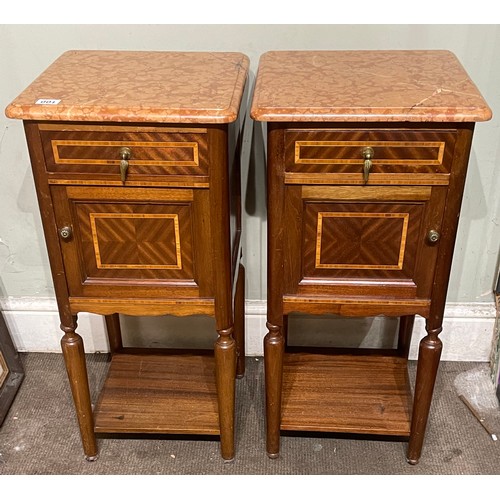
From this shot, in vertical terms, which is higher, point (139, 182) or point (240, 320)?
point (139, 182)

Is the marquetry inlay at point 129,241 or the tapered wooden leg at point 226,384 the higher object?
the marquetry inlay at point 129,241

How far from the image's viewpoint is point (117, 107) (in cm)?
118

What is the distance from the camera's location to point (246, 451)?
65.5 inches

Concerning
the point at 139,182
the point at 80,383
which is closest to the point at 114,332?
the point at 80,383

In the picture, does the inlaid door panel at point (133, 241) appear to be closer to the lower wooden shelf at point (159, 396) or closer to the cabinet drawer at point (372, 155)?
the cabinet drawer at point (372, 155)

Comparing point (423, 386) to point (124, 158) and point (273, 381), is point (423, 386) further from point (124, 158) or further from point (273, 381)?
point (124, 158)

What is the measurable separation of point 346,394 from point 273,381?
0.31 meters

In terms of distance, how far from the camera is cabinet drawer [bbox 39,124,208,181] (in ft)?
3.93

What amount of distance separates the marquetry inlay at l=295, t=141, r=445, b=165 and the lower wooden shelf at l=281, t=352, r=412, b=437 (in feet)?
2.37

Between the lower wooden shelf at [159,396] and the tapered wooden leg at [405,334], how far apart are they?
0.53 meters

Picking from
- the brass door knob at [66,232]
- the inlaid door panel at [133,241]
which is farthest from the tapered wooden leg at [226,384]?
the brass door knob at [66,232]

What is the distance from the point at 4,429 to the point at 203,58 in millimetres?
1077

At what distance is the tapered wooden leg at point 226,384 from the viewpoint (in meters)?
1.43
